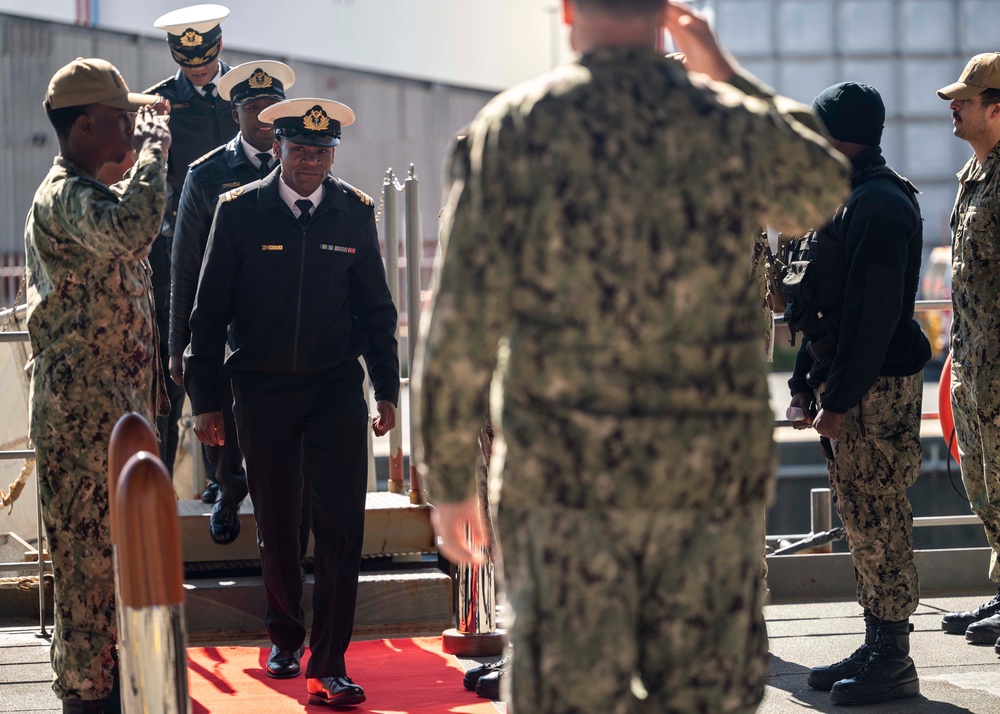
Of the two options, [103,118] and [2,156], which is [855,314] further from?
[2,156]

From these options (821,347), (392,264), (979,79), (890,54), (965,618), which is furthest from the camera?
(890,54)

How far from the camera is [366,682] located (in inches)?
195

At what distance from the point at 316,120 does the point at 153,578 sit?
2337mm

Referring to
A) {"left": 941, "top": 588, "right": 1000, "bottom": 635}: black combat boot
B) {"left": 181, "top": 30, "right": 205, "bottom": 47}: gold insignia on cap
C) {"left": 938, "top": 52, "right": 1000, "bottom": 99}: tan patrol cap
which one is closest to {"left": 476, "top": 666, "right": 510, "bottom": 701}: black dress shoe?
{"left": 941, "top": 588, "right": 1000, "bottom": 635}: black combat boot

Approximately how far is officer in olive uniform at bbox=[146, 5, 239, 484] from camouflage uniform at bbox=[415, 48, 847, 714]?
12.6 ft

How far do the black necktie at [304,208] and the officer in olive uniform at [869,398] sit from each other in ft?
5.45

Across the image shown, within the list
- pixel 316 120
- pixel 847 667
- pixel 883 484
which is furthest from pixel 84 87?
pixel 847 667

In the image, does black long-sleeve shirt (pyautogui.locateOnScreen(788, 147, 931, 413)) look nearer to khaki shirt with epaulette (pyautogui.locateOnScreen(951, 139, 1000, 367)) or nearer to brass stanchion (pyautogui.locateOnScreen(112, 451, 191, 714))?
khaki shirt with epaulette (pyautogui.locateOnScreen(951, 139, 1000, 367))

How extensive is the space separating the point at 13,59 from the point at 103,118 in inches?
446

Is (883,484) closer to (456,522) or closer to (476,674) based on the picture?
(476,674)

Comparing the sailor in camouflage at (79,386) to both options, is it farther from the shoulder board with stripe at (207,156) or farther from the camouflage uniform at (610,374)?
the camouflage uniform at (610,374)

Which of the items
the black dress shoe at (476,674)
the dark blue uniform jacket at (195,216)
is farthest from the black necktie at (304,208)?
the black dress shoe at (476,674)

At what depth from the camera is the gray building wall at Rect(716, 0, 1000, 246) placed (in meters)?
25.5

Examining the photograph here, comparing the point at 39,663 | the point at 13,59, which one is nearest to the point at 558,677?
the point at 39,663
